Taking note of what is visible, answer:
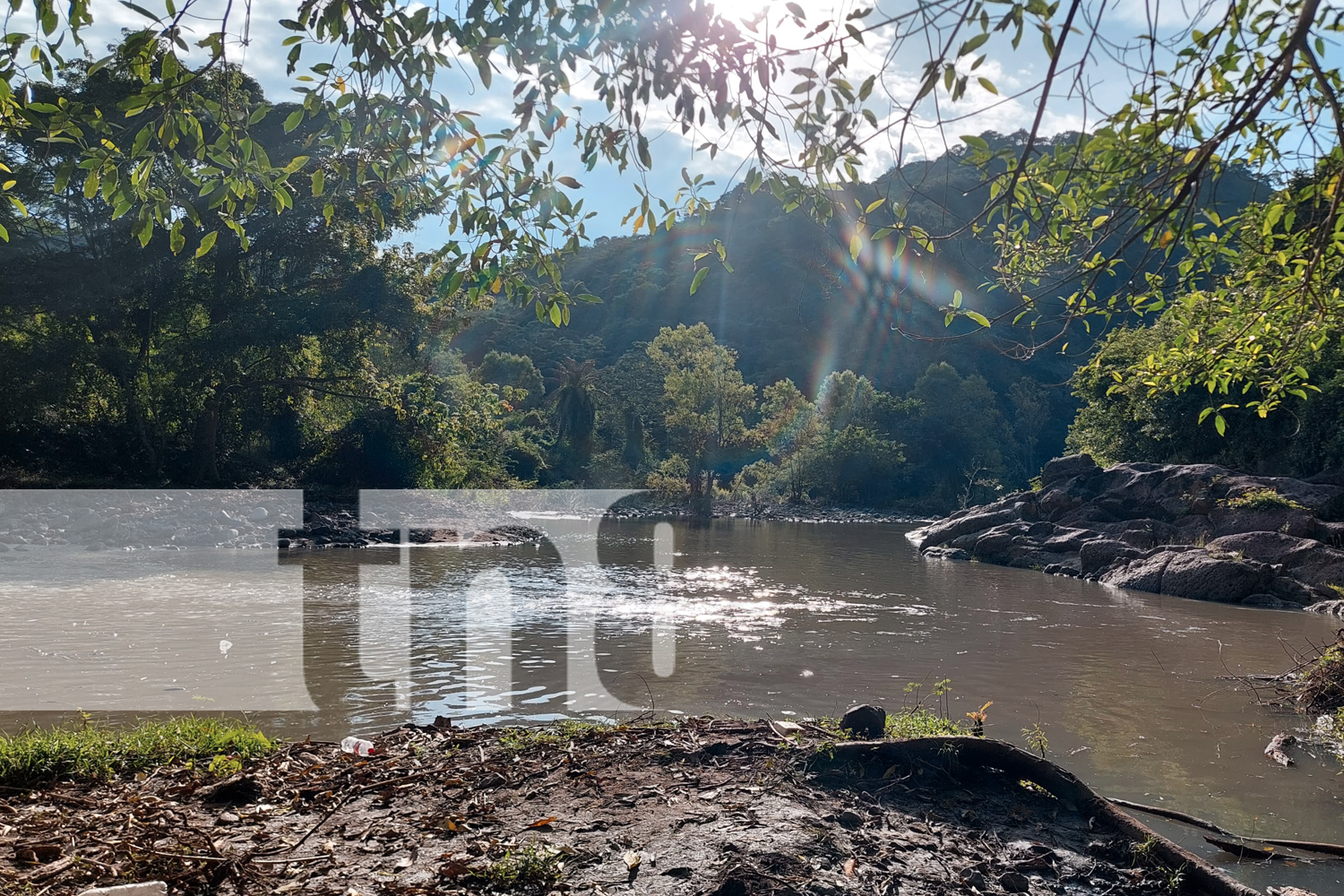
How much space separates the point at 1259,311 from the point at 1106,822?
122 inches

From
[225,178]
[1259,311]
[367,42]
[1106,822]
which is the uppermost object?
[367,42]

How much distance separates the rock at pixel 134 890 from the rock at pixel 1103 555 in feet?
71.5

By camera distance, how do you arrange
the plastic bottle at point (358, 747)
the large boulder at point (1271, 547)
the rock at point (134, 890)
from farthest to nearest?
the large boulder at point (1271, 547) → the plastic bottle at point (358, 747) → the rock at point (134, 890)

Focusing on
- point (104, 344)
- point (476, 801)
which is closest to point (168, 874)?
point (476, 801)

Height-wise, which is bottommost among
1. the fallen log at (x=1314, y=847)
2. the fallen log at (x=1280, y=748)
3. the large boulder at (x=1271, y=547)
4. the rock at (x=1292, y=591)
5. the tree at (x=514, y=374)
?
the rock at (x=1292, y=591)

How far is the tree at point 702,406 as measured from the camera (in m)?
54.4

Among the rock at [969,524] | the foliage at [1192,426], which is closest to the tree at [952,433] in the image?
the foliage at [1192,426]

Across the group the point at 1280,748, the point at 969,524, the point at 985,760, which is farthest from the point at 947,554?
the point at 985,760

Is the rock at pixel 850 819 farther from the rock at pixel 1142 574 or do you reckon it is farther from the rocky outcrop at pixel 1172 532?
the rock at pixel 1142 574

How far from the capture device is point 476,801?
411 centimetres

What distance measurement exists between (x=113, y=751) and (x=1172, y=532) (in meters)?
24.3

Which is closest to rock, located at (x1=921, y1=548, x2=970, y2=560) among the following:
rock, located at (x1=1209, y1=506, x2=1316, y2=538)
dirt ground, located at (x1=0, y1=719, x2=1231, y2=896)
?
rock, located at (x1=1209, y1=506, x2=1316, y2=538)

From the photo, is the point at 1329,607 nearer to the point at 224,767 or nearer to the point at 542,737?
the point at 542,737

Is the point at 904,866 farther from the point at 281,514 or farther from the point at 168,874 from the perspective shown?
the point at 281,514
